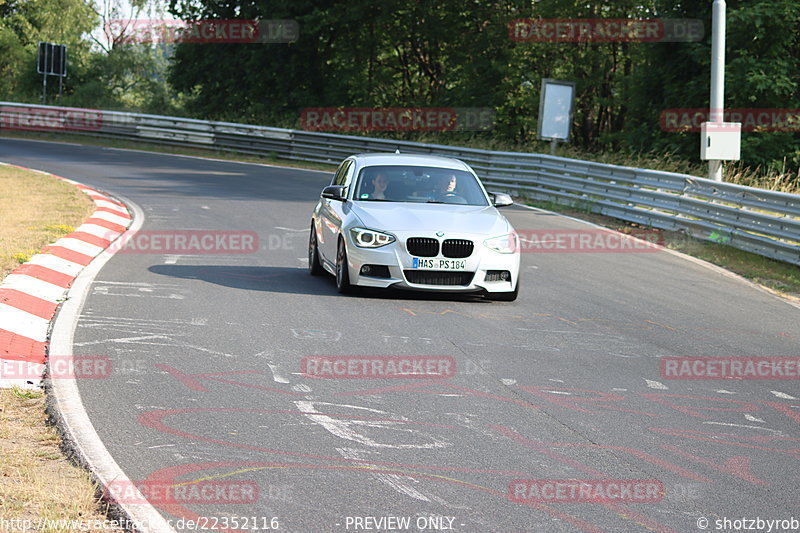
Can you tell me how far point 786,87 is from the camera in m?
30.5

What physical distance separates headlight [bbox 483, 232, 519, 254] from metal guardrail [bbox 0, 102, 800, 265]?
5.50m

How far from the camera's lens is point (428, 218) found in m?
11.5

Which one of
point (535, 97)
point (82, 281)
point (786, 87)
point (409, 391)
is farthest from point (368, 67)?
point (409, 391)

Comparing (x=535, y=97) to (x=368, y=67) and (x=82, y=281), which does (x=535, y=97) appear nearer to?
(x=368, y=67)

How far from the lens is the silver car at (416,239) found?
11.2 m

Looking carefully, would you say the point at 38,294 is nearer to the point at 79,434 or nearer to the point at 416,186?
the point at 416,186

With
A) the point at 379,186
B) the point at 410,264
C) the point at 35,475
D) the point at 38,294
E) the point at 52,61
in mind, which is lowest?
the point at 35,475

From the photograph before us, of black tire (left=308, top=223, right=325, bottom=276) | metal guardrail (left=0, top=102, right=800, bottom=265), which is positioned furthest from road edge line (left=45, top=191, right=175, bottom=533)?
metal guardrail (left=0, top=102, right=800, bottom=265)

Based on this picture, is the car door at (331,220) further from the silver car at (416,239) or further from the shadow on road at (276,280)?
the shadow on road at (276,280)

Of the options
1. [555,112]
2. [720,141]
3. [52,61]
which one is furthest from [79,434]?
[52,61]

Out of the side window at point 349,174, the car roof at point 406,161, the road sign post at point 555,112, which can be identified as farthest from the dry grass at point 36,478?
the road sign post at point 555,112

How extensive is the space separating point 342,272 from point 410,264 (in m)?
0.82

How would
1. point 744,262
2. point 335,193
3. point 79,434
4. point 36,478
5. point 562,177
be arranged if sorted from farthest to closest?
1. point 562,177
2. point 744,262
3. point 335,193
4. point 79,434
5. point 36,478

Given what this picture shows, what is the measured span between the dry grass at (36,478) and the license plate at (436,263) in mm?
5271
